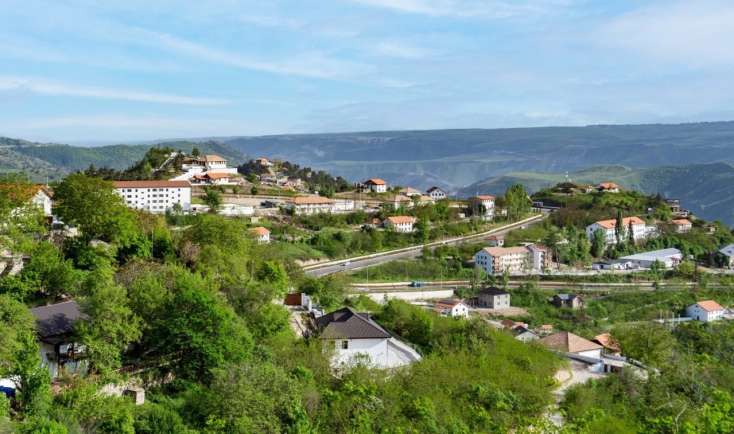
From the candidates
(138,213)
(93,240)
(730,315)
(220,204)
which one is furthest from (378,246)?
(93,240)

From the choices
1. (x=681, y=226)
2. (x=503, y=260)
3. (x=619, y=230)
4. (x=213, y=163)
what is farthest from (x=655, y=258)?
(x=213, y=163)

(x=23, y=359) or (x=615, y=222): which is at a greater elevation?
(x=23, y=359)

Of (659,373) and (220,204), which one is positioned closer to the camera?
(659,373)

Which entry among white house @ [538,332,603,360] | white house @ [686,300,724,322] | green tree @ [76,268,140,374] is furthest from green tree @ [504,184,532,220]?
green tree @ [76,268,140,374]

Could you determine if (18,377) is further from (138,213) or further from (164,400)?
(138,213)

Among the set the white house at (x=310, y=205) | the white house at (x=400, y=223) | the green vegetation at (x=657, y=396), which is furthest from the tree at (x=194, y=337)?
the white house at (x=310, y=205)

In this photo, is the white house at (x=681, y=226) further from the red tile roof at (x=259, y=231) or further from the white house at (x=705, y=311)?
the red tile roof at (x=259, y=231)

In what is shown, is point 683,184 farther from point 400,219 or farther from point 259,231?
point 259,231
